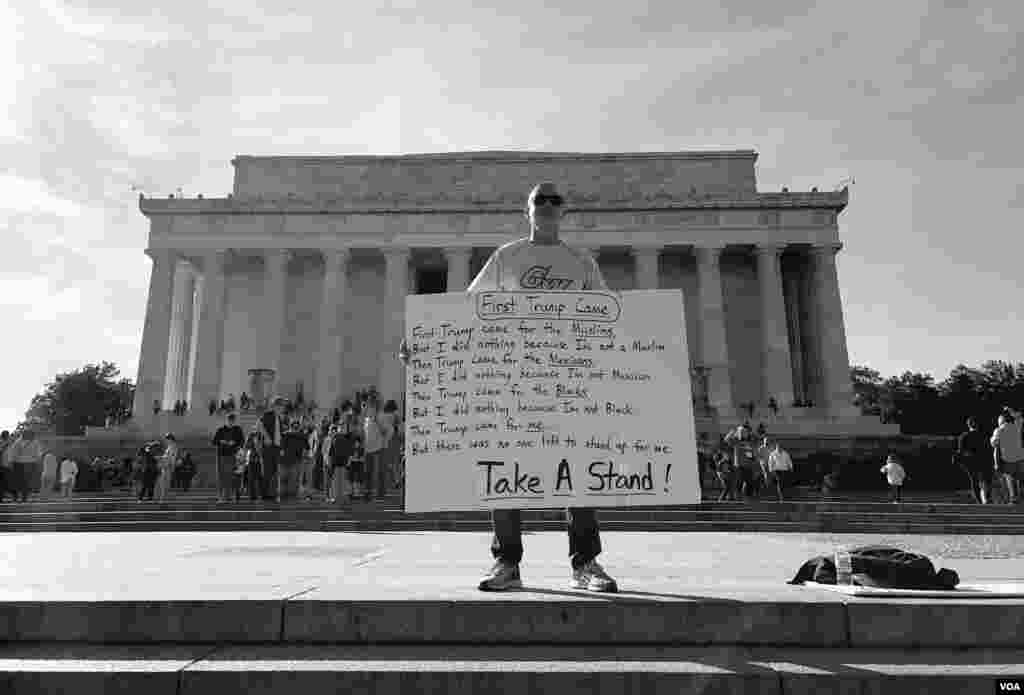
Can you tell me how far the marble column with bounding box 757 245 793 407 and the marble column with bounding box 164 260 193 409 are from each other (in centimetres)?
3779

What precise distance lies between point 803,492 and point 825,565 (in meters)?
20.8

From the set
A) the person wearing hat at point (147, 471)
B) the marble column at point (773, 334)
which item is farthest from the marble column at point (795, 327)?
the person wearing hat at point (147, 471)

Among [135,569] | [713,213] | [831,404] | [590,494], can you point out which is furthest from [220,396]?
[590,494]

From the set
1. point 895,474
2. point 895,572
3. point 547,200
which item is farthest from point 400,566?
point 895,474

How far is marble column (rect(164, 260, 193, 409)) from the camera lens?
45.9 m

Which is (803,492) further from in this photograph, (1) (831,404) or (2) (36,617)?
(2) (36,617)

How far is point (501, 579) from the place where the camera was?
4.30 meters

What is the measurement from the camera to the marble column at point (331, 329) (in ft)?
138

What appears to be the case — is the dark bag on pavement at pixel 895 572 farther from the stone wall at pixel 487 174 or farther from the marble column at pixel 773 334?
the stone wall at pixel 487 174

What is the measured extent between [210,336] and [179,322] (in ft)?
17.4

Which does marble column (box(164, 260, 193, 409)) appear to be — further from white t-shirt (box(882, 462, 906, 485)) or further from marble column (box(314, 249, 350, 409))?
white t-shirt (box(882, 462, 906, 485))

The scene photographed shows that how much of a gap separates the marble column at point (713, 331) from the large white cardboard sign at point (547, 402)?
1410 inches

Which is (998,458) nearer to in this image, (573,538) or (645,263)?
(573,538)

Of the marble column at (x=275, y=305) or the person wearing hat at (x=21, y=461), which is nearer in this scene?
the person wearing hat at (x=21, y=461)
